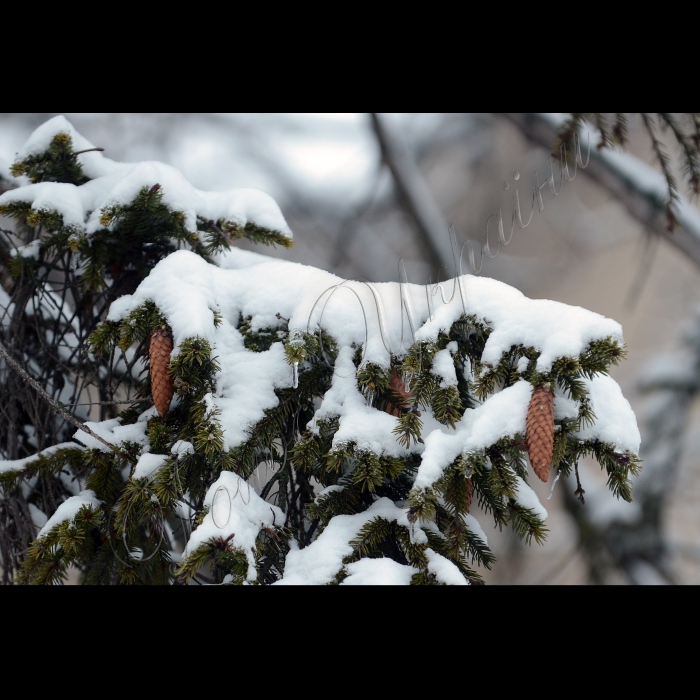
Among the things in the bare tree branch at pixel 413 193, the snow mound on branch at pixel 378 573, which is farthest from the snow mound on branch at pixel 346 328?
the bare tree branch at pixel 413 193

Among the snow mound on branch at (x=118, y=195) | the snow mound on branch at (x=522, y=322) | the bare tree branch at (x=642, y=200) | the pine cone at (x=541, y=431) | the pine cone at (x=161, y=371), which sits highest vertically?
the bare tree branch at (x=642, y=200)

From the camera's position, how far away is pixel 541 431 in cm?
72

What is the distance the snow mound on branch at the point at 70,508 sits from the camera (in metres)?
0.90

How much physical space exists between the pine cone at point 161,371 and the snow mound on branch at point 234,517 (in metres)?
0.16

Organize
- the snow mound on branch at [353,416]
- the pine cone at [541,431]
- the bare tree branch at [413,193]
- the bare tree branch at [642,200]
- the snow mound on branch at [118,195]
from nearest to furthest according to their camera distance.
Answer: the pine cone at [541,431] < the snow mound on branch at [353,416] < the snow mound on branch at [118,195] < the bare tree branch at [642,200] < the bare tree branch at [413,193]

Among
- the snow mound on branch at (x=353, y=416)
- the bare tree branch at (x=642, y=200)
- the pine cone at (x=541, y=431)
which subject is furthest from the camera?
the bare tree branch at (x=642, y=200)

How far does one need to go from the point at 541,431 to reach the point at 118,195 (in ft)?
2.70

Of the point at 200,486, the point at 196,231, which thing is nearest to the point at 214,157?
the point at 196,231

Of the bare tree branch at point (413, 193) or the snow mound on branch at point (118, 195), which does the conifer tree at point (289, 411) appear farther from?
the bare tree branch at point (413, 193)

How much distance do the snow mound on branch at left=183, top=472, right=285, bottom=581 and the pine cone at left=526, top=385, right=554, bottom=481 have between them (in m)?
0.40

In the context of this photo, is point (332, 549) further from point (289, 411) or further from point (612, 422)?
point (612, 422)

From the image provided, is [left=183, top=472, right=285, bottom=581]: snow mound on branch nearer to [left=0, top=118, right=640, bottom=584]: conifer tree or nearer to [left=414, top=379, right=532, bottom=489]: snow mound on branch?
[left=0, top=118, right=640, bottom=584]: conifer tree

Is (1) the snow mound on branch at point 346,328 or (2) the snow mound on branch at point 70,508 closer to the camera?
(1) the snow mound on branch at point 346,328
